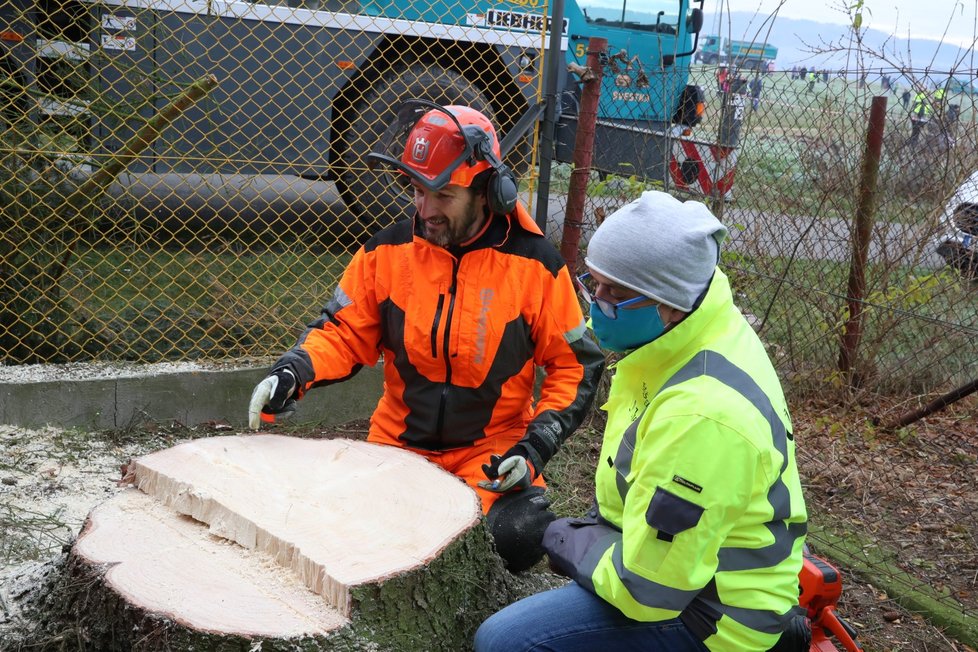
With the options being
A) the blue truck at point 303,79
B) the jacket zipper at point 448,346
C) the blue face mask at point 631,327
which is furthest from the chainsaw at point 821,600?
the blue truck at point 303,79

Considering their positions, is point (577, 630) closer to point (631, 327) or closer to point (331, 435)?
point (631, 327)

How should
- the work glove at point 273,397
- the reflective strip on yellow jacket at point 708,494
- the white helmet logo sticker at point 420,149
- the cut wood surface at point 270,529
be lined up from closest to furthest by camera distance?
the reflective strip on yellow jacket at point 708,494, the cut wood surface at point 270,529, the work glove at point 273,397, the white helmet logo sticker at point 420,149

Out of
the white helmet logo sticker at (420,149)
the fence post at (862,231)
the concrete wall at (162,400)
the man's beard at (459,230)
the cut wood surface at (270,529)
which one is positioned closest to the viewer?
the cut wood surface at (270,529)

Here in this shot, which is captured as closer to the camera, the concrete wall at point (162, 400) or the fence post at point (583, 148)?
the concrete wall at point (162, 400)

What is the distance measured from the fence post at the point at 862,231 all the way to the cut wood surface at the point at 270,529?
275cm

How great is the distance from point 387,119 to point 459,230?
10.9ft

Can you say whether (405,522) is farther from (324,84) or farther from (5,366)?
(324,84)

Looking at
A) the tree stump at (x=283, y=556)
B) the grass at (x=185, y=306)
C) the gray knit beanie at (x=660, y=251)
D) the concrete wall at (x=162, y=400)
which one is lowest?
the concrete wall at (x=162, y=400)

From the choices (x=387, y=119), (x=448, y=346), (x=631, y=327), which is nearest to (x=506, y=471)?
(x=448, y=346)

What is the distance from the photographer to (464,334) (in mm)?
2713

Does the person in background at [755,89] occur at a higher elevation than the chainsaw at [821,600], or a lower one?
higher

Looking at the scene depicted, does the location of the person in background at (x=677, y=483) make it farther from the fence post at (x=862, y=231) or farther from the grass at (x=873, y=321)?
the grass at (x=873, y=321)

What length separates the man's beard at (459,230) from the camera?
106 inches

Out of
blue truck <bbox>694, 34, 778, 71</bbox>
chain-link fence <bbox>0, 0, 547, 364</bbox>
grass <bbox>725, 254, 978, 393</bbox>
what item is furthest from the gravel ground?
blue truck <bbox>694, 34, 778, 71</bbox>
